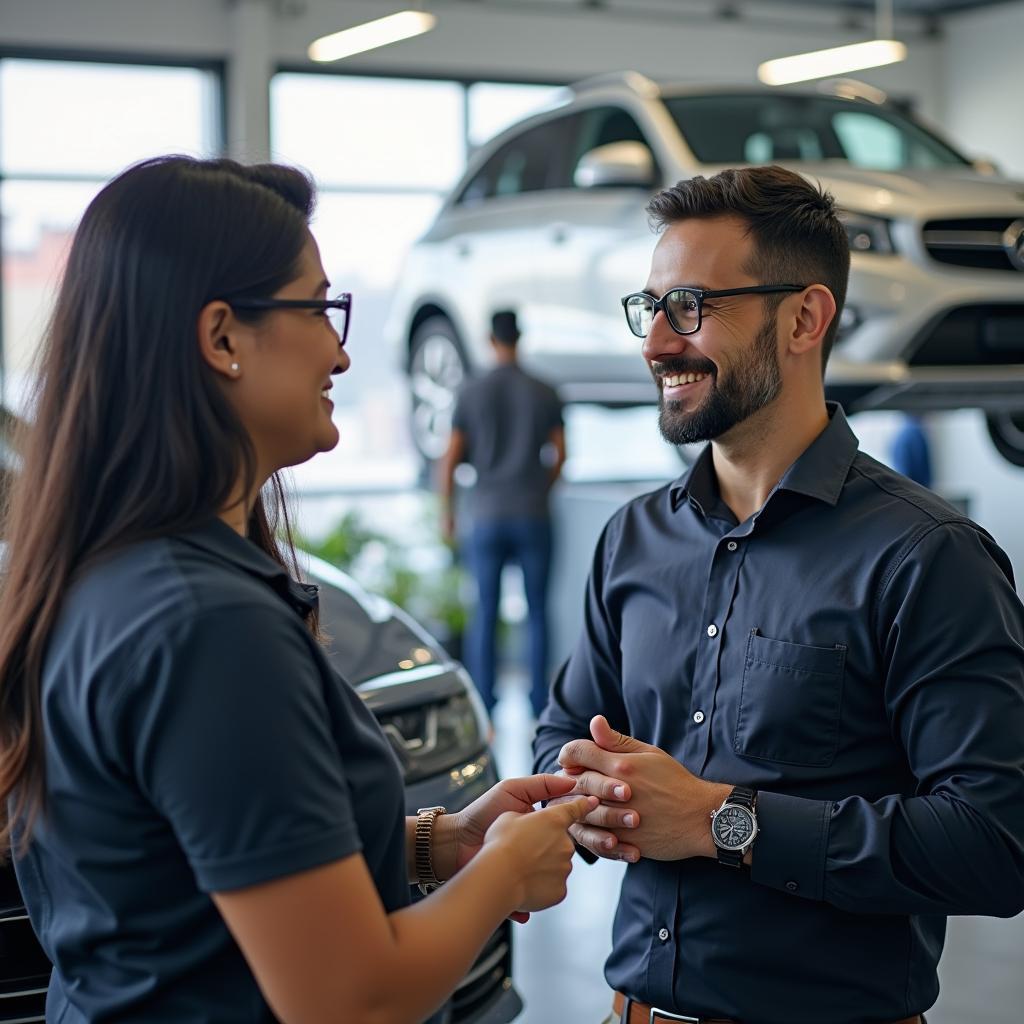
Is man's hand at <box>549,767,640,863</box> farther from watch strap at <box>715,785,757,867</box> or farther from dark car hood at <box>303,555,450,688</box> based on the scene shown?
dark car hood at <box>303,555,450,688</box>

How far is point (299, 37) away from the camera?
9.31 metres

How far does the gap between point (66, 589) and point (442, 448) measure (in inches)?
233

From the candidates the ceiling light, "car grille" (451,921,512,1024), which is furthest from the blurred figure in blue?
"car grille" (451,921,512,1024)

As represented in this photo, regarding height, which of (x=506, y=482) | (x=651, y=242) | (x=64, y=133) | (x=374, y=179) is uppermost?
(x=64, y=133)

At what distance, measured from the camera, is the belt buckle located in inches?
61.8

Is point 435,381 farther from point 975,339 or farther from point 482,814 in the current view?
point 482,814

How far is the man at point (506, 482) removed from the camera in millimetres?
5984

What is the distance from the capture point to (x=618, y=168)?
5.27 meters

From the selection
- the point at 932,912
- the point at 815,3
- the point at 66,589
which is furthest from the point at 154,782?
the point at 815,3

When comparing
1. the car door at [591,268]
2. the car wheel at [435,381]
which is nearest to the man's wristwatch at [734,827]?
the car door at [591,268]

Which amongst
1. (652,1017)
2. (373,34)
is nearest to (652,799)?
(652,1017)

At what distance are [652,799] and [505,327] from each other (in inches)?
177

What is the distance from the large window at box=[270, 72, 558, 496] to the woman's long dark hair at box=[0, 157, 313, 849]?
27.5 feet

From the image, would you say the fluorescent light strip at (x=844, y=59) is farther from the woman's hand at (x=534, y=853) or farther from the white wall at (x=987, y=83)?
the woman's hand at (x=534, y=853)
